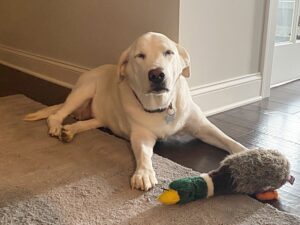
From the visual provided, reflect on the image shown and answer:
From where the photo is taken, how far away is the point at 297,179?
1.49 meters

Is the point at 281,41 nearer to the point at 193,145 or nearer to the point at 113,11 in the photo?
the point at 113,11

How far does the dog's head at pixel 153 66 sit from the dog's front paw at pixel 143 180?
0.32 metres

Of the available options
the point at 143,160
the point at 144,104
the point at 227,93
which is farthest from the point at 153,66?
the point at 227,93

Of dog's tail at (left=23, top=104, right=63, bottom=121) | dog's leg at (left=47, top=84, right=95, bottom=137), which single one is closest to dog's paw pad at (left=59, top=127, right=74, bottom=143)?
dog's leg at (left=47, top=84, right=95, bottom=137)

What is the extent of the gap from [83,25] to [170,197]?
1.81 m

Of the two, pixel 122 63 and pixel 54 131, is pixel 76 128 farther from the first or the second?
pixel 122 63

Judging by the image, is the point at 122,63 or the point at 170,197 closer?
the point at 170,197

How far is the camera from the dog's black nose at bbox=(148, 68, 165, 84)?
150 centimetres

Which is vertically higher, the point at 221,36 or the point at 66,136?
the point at 221,36

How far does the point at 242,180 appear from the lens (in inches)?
51.2

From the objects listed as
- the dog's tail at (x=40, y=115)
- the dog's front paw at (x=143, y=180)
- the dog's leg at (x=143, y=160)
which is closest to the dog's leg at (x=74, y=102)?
the dog's tail at (x=40, y=115)

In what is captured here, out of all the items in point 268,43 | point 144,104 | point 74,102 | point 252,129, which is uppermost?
point 268,43

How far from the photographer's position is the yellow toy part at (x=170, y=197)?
4.13ft

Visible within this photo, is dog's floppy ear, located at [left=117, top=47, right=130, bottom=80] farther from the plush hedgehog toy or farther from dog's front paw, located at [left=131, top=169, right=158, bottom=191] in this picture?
the plush hedgehog toy
